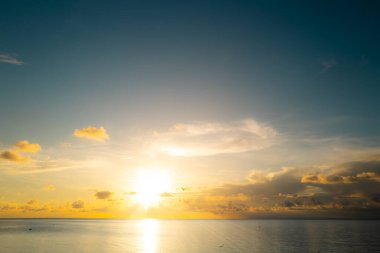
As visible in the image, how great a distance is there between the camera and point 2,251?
474 feet

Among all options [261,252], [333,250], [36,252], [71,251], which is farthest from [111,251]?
[333,250]

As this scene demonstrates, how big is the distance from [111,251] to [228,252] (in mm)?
55903

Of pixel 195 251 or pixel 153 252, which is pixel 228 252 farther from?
pixel 153 252

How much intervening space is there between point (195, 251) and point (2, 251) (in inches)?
3522

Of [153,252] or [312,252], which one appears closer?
[312,252]

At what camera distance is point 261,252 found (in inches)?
5453

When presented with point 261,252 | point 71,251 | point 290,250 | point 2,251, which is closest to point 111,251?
point 71,251

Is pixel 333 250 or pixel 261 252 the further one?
pixel 333 250

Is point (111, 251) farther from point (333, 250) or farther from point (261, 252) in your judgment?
point (333, 250)

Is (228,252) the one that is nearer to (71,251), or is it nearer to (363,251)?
(363,251)

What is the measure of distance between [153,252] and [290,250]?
214 ft

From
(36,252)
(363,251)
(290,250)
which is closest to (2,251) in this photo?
(36,252)

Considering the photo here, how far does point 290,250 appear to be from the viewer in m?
146

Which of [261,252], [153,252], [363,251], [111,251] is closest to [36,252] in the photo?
[111,251]
